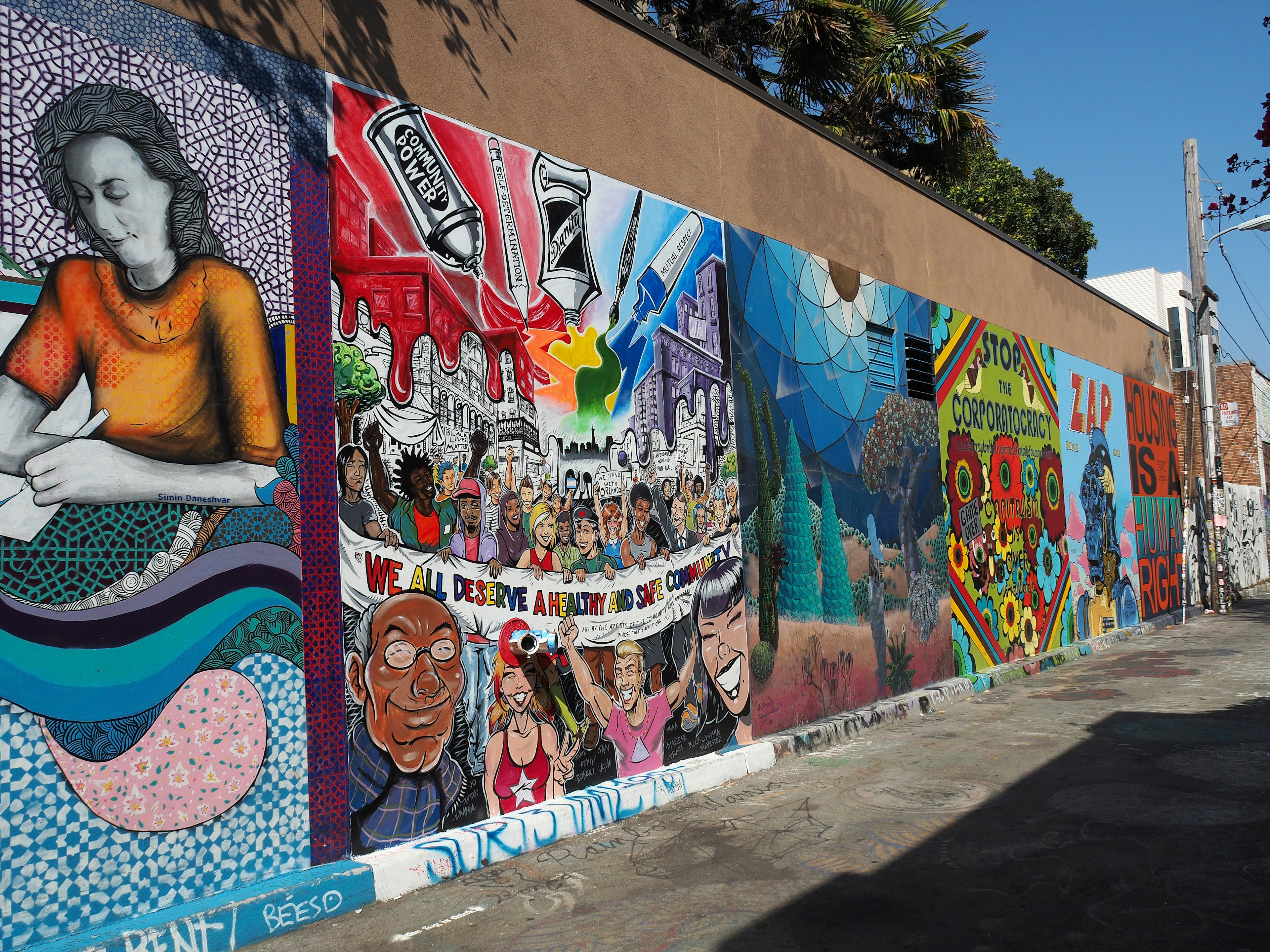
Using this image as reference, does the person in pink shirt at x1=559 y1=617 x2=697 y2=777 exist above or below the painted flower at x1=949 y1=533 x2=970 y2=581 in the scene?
below

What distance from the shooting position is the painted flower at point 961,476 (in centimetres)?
1113

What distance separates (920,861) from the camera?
488 cm

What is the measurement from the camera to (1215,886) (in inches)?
170

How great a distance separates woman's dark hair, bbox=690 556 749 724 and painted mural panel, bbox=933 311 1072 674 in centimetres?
434

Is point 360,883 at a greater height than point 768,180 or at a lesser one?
lesser

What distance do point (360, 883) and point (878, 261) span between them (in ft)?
26.9

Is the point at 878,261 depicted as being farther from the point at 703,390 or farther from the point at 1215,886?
the point at 1215,886

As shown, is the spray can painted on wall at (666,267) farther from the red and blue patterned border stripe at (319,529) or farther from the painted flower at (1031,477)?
the painted flower at (1031,477)

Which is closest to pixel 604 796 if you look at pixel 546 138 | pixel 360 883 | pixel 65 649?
pixel 360 883

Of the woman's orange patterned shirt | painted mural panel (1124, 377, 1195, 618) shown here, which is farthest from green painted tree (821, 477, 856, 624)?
painted mural panel (1124, 377, 1195, 618)

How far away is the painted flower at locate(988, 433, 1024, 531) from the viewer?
12.2 meters

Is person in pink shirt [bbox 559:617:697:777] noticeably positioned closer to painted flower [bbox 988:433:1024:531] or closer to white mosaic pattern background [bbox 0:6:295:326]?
white mosaic pattern background [bbox 0:6:295:326]

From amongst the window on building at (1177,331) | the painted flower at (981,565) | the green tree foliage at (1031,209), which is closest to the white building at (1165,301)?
the window on building at (1177,331)

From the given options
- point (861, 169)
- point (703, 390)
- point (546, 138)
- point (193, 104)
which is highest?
point (861, 169)
